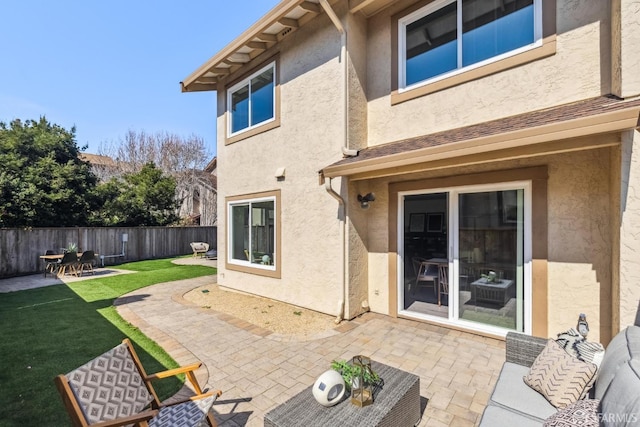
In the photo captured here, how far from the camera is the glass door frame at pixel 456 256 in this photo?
560 centimetres

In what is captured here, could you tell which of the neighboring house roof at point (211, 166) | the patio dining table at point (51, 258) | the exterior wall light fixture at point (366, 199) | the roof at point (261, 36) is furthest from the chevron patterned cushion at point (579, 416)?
the neighboring house roof at point (211, 166)

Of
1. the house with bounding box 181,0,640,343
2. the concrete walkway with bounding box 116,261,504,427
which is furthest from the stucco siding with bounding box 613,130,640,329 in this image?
the concrete walkway with bounding box 116,261,504,427

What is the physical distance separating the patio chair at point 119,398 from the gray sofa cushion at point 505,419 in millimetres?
2735

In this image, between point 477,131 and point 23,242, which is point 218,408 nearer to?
point 477,131

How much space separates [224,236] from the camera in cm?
1110

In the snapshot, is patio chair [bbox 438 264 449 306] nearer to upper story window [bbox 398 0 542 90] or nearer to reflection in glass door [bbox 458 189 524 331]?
reflection in glass door [bbox 458 189 524 331]

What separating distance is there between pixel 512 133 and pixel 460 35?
320cm

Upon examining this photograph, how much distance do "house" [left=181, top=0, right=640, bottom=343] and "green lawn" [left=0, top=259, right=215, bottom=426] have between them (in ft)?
13.0

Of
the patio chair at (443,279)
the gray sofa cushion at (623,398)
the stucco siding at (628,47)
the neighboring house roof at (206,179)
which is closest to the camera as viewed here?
the gray sofa cushion at (623,398)

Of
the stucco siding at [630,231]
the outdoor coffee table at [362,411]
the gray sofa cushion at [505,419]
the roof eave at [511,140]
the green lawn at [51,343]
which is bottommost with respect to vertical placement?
the green lawn at [51,343]

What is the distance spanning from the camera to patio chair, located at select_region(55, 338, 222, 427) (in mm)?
2723

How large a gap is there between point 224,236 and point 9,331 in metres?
5.88

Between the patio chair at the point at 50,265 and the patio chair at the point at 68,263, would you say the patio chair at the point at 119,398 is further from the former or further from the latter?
the patio chair at the point at 50,265

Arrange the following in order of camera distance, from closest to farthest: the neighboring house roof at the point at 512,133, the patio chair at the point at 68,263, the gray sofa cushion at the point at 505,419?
the gray sofa cushion at the point at 505,419 < the neighboring house roof at the point at 512,133 < the patio chair at the point at 68,263
